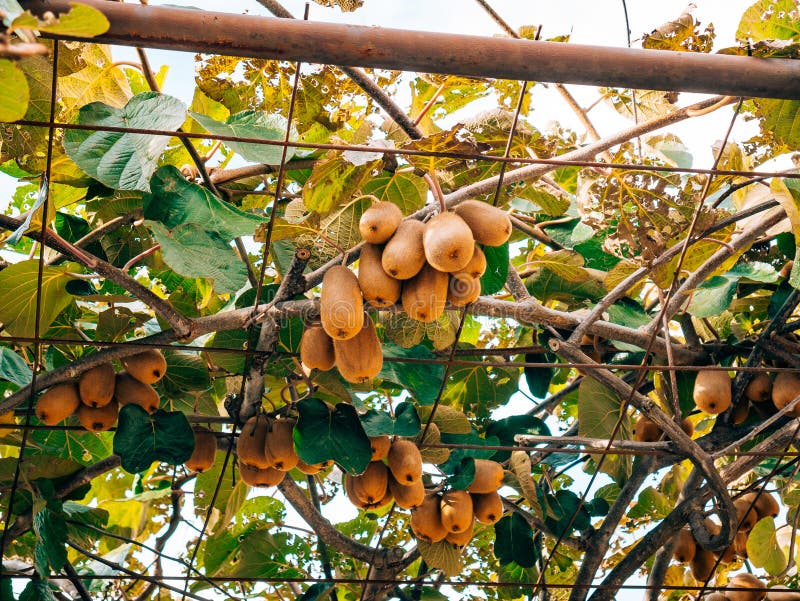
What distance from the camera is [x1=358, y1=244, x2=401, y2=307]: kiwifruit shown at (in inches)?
56.3

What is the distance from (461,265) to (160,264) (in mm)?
960

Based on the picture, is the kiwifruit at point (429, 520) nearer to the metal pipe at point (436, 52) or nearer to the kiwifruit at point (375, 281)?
the kiwifruit at point (375, 281)

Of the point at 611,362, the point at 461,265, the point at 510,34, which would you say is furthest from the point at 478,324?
the point at 461,265

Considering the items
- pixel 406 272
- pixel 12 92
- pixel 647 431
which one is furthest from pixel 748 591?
pixel 12 92

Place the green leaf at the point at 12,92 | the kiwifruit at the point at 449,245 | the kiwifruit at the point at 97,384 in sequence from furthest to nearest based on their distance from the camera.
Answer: the kiwifruit at the point at 97,384
the kiwifruit at the point at 449,245
the green leaf at the point at 12,92

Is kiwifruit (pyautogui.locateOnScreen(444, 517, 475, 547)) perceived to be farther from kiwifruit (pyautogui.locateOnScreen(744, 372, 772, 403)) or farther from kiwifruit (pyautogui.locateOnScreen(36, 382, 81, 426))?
kiwifruit (pyautogui.locateOnScreen(36, 382, 81, 426))

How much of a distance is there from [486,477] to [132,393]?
2.58 ft

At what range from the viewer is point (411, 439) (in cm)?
202

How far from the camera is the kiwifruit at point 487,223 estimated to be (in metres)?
1.44

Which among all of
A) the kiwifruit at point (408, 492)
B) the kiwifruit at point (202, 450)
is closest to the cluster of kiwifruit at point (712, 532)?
the kiwifruit at point (408, 492)

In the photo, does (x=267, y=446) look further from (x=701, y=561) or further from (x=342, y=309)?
(x=701, y=561)

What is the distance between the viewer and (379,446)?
1.88 m

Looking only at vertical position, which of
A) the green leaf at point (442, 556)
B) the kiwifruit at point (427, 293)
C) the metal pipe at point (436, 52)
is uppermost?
the metal pipe at point (436, 52)

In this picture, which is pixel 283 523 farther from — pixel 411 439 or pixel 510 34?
pixel 510 34
